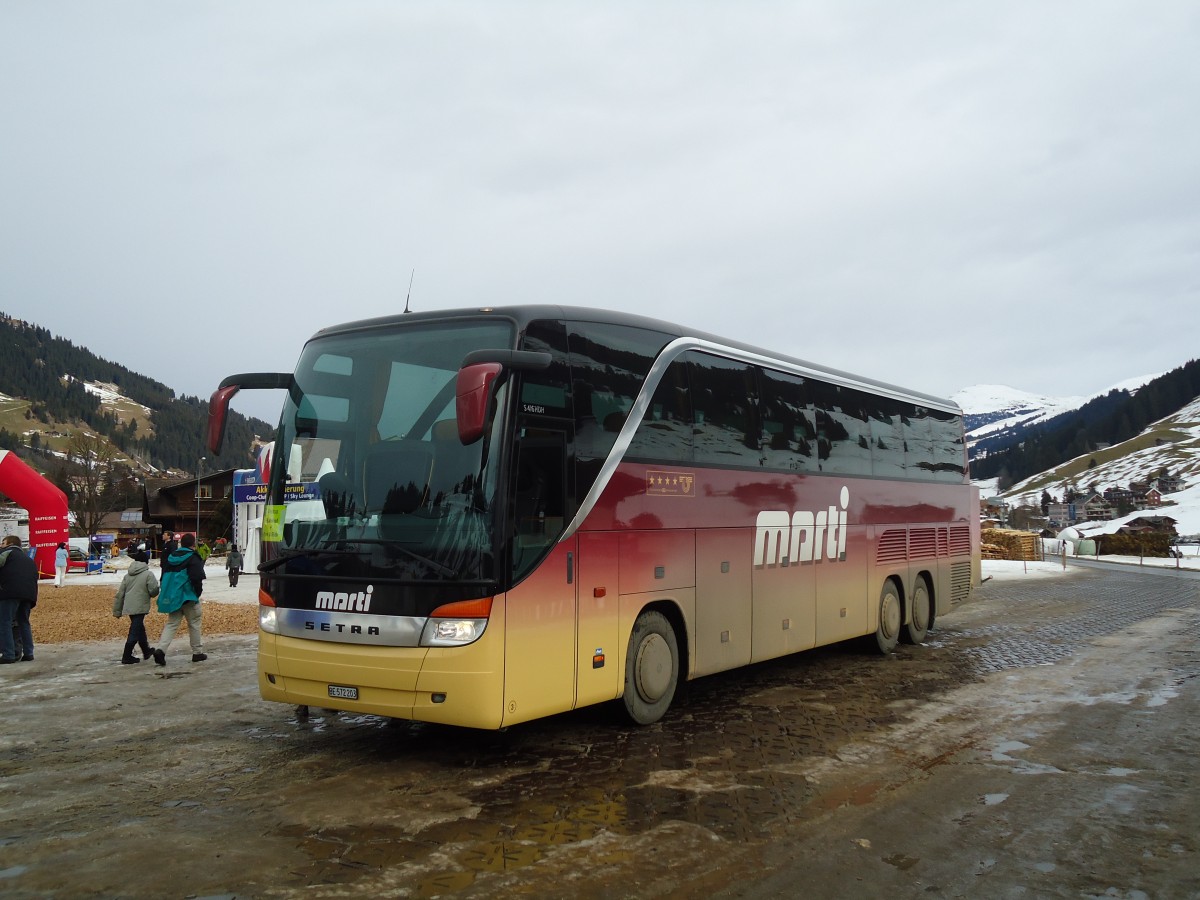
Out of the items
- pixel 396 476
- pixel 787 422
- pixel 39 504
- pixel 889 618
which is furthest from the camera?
pixel 39 504

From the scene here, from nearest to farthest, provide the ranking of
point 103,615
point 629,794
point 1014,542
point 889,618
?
point 629,794
point 889,618
point 103,615
point 1014,542

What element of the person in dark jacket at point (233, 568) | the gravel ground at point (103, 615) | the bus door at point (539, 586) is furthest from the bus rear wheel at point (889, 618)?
the person in dark jacket at point (233, 568)

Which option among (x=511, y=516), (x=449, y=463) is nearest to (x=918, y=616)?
(x=511, y=516)

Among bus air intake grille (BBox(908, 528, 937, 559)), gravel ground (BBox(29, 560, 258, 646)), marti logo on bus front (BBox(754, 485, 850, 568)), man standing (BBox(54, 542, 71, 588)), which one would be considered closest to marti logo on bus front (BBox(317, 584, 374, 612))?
marti logo on bus front (BBox(754, 485, 850, 568))

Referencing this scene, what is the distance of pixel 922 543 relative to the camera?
14.6 metres

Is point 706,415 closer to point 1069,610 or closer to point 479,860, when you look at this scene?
point 479,860

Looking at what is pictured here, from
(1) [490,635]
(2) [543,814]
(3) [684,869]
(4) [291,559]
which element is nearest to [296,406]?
(4) [291,559]

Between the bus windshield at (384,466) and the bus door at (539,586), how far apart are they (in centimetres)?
31

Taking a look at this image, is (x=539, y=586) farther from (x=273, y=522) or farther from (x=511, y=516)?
(x=273, y=522)

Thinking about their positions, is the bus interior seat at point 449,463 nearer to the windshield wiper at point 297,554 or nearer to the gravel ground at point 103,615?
the windshield wiper at point 297,554

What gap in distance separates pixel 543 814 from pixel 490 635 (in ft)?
4.30

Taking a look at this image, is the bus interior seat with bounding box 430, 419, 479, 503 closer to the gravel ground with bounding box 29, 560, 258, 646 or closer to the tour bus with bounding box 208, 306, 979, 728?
the tour bus with bounding box 208, 306, 979, 728

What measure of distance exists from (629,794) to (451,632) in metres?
1.69

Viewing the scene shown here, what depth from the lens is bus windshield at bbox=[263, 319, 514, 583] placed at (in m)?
6.89
